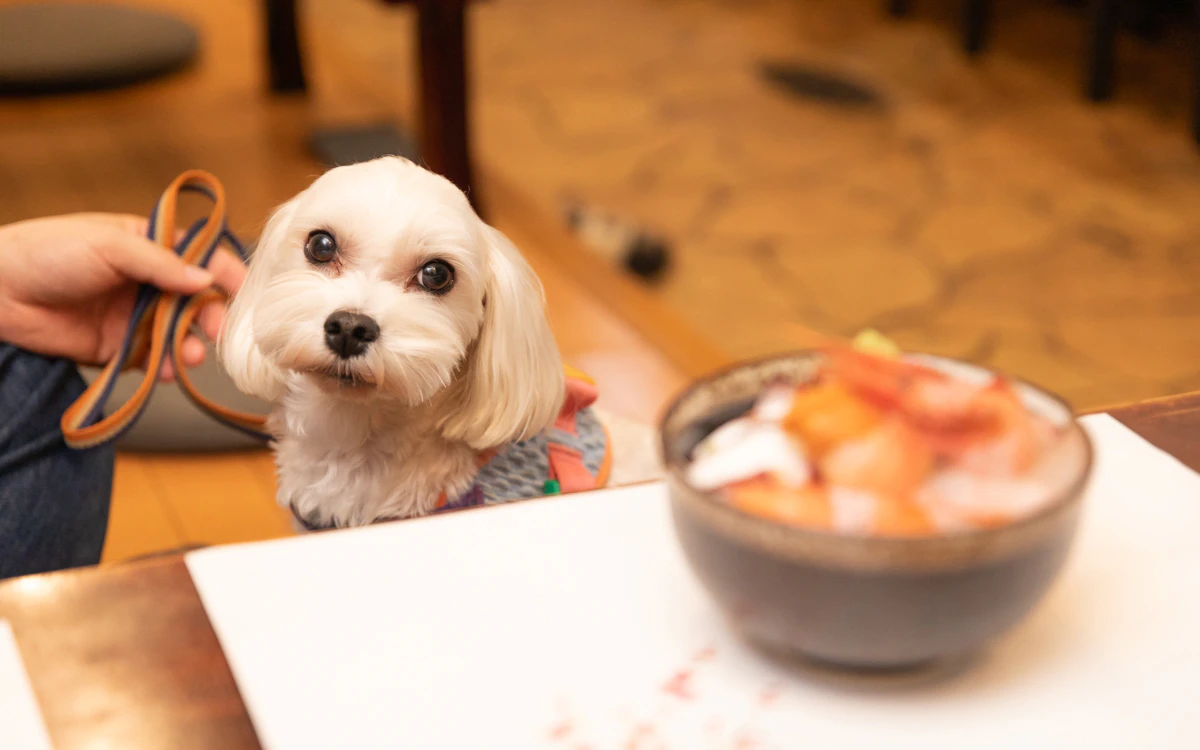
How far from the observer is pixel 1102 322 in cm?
243

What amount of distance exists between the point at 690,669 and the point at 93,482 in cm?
81

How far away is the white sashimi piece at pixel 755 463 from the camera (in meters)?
0.47

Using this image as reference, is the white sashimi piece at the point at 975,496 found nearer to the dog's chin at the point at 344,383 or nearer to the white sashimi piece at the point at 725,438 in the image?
the white sashimi piece at the point at 725,438

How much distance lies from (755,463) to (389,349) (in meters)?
0.44

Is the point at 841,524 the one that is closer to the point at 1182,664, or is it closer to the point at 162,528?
the point at 1182,664

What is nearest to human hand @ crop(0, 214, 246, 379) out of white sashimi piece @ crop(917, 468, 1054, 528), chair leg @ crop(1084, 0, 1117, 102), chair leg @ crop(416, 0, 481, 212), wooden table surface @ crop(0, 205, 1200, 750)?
wooden table surface @ crop(0, 205, 1200, 750)

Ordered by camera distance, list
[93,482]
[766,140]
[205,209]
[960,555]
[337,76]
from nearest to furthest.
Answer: [960,555] < [93,482] < [205,209] < [766,140] < [337,76]

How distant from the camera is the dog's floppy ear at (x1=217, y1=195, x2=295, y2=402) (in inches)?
38.1

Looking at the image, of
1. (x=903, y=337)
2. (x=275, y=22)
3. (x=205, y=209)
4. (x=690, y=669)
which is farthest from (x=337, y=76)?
(x=690, y=669)

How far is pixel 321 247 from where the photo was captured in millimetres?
918

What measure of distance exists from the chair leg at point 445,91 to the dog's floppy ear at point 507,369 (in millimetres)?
1429

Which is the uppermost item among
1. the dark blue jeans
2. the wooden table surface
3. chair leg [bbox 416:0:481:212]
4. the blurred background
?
the wooden table surface

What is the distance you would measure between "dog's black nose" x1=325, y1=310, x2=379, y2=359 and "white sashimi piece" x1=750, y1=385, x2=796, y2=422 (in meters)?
0.40

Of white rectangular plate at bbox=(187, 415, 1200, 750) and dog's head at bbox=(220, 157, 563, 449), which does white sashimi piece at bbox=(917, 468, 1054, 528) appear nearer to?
white rectangular plate at bbox=(187, 415, 1200, 750)
